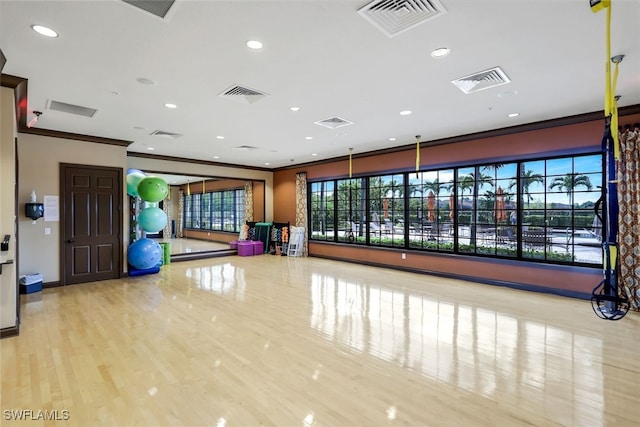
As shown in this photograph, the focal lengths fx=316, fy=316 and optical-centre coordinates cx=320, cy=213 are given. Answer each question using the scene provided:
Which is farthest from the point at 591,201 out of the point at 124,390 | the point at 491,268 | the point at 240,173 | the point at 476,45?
the point at 240,173

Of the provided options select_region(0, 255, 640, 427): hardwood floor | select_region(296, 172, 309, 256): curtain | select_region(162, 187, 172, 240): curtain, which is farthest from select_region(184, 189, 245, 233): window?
select_region(0, 255, 640, 427): hardwood floor

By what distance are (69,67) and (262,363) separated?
12.6ft

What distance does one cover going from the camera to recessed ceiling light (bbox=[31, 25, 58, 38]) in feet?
9.02

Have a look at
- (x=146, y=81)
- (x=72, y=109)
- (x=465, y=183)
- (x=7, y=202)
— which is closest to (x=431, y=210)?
(x=465, y=183)

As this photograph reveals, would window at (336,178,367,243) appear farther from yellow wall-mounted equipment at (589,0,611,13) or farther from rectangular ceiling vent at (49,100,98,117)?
yellow wall-mounted equipment at (589,0,611,13)

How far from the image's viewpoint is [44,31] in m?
2.81

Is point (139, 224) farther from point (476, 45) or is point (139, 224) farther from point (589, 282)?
point (589, 282)

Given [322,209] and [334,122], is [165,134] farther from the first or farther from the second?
[322,209]

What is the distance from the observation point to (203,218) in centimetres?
1596

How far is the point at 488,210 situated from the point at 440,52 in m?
4.49

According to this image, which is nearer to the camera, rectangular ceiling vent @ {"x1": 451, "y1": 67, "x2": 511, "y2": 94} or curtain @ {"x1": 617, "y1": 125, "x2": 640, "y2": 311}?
rectangular ceiling vent @ {"x1": 451, "y1": 67, "x2": 511, "y2": 94}

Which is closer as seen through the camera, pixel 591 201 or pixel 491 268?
pixel 591 201

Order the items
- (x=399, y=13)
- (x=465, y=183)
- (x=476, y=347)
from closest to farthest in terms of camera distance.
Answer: (x=399, y=13) → (x=476, y=347) → (x=465, y=183)

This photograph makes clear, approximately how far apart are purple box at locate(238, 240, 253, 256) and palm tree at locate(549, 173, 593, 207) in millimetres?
8390
